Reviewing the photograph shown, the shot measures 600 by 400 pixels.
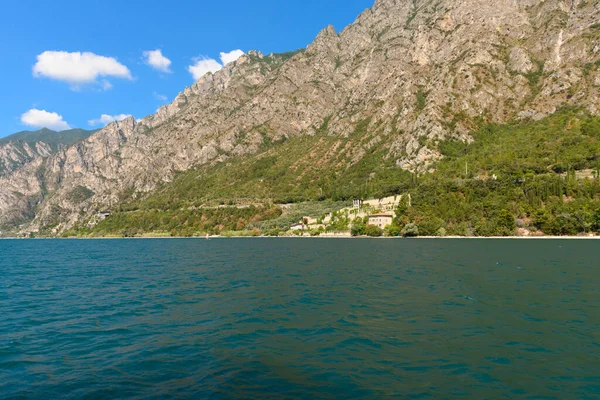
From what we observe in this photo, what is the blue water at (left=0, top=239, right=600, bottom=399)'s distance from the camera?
12695mm

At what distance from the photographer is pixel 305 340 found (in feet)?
58.9

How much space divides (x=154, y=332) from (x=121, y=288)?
17.0m

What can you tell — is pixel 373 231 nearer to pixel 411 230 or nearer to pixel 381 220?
pixel 381 220

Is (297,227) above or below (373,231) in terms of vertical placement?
above

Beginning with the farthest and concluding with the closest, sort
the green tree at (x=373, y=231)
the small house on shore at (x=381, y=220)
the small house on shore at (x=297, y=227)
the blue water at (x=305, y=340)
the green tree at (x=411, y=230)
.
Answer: the small house on shore at (x=297, y=227), the small house on shore at (x=381, y=220), the green tree at (x=373, y=231), the green tree at (x=411, y=230), the blue water at (x=305, y=340)

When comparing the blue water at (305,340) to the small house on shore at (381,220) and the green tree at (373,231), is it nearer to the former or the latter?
the green tree at (373,231)

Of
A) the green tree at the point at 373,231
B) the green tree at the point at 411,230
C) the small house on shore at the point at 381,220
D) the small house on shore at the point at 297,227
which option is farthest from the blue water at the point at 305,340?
the small house on shore at the point at 297,227

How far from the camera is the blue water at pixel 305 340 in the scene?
12.7m

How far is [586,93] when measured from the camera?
197875 millimetres

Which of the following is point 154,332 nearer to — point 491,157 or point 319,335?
point 319,335

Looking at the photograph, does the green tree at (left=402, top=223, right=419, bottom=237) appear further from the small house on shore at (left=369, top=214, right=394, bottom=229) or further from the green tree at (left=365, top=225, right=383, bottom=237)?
the small house on shore at (left=369, top=214, right=394, bottom=229)

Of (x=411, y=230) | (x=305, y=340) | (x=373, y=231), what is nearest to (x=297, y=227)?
(x=373, y=231)

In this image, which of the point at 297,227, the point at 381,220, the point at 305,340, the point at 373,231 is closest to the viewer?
the point at 305,340

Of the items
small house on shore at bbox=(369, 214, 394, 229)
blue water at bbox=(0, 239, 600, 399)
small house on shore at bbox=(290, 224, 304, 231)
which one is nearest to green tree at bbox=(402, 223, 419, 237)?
small house on shore at bbox=(369, 214, 394, 229)
